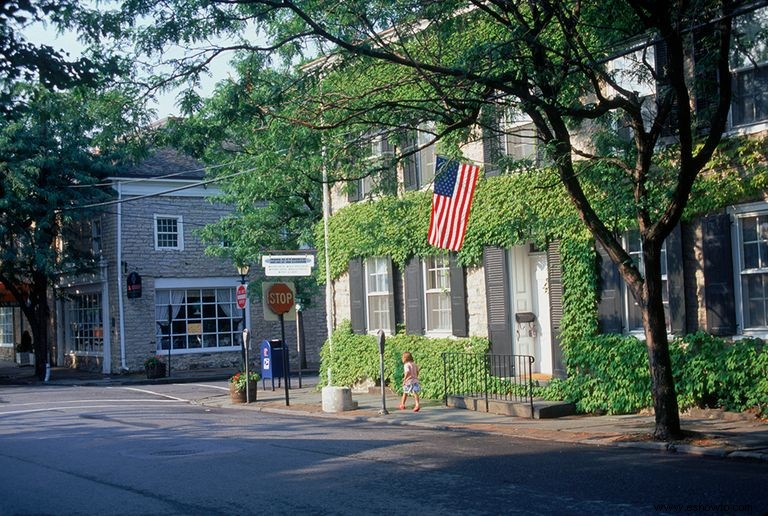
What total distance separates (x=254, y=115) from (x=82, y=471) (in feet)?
18.5

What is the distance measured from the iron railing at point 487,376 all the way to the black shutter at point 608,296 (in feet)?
5.78

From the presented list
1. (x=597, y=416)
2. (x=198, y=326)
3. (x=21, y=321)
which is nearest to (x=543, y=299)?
(x=597, y=416)

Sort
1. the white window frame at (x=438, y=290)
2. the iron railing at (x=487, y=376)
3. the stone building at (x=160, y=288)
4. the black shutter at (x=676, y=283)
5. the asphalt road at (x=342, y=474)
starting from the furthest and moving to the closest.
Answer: the stone building at (x=160, y=288)
the white window frame at (x=438, y=290)
the iron railing at (x=487, y=376)
the black shutter at (x=676, y=283)
the asphalt road at (x=342, y=474)

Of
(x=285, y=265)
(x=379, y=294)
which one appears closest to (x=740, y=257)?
(x=379, y=294)

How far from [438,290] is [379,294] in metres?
2.22

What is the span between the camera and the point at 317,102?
14.3 metres

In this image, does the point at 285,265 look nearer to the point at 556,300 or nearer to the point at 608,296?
the point at 556,300

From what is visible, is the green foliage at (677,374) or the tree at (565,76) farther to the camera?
the green foliage at (677,374)

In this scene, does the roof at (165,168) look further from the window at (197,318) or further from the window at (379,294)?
the window at (379,294)

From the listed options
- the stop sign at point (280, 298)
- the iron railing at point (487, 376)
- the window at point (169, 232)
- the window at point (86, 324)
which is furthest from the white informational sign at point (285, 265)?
the window at point (86, 324)

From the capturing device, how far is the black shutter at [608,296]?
16.5 metres

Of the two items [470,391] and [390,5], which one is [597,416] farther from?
[390,5]

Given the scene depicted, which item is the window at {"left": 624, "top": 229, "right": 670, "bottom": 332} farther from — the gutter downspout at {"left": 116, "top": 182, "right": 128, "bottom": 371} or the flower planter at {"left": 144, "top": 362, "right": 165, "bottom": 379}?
the gutter downspout at {"left": 116, "top": 182, "right": 128, "bottom": 371}

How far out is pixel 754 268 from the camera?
1469cm
